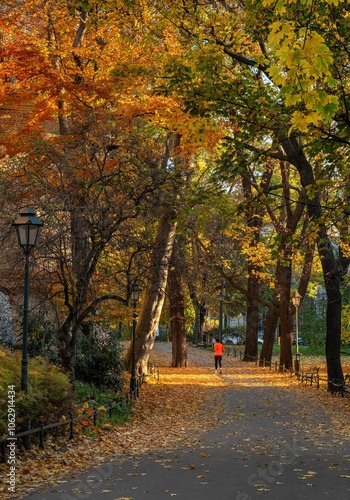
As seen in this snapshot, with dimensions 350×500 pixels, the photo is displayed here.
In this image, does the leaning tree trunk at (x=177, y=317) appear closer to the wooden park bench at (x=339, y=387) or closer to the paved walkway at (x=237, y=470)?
the wooden park bench at (x=339, y=387)

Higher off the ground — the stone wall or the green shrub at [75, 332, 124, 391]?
the stone wall

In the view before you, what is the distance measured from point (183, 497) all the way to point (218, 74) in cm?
883

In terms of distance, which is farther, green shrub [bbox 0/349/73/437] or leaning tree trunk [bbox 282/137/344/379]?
leaning tree trunk [bbox 282/137/344/379]

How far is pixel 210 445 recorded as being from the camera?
1395 centimetres

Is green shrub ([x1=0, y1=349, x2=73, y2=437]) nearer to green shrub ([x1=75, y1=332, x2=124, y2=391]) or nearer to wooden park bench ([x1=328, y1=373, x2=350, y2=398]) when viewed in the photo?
green shrub ([x1=75, y1=332, x2=124, y2=391])

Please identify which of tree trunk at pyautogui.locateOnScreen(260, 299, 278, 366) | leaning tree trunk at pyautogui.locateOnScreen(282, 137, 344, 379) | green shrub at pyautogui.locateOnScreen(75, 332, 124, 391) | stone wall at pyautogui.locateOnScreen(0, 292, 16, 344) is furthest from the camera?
tree trunk at pyautogui.locateOnScreen(260, 299, 278, 366)

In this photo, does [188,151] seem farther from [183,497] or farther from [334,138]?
[183,497]

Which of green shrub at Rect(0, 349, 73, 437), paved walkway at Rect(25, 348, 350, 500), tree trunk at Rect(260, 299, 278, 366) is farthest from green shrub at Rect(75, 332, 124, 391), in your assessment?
tree trunk at Rect(260, 299, 278, 366)

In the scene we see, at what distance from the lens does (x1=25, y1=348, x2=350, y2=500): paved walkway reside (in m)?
8.82

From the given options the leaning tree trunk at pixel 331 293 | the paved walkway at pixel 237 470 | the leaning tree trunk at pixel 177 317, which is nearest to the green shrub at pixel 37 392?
the paved walkway at pixel 237 470

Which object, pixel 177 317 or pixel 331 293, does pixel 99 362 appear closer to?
pixel 331 293

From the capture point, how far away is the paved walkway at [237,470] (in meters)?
8.82

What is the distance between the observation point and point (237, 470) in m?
10.6

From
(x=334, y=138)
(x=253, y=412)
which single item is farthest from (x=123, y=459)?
(x=253, y=412)
